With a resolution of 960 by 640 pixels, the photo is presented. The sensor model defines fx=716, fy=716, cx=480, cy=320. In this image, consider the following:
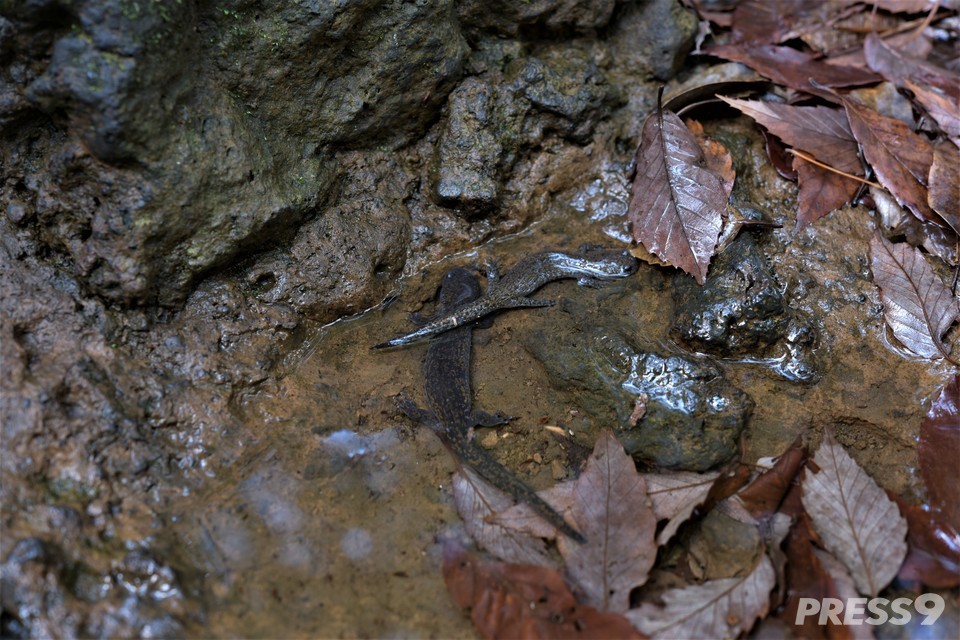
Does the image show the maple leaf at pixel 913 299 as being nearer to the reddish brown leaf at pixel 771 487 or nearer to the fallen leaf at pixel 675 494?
the reddish brown leaf at pixel 771 487

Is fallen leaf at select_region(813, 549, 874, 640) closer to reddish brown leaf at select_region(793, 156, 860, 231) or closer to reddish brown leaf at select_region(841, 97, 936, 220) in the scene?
reddish brown leaf at select_region(793, 156, 860, 231)

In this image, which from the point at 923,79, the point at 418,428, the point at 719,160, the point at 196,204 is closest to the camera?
the point at 196,204

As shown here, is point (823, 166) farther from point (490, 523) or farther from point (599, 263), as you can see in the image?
point (490, 523)

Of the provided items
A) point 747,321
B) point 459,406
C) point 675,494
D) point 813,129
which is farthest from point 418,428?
point 813,129

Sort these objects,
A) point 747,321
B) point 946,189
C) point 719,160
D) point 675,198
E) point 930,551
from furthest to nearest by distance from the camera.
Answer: point 719,160
point 675,198
point 946,189
point 747,321
point 930,551

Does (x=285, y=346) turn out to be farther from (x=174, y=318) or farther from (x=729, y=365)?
(x=729, y=365)

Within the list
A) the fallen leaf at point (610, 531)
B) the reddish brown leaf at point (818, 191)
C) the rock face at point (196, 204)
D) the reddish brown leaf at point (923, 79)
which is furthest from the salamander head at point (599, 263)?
the reddish brown leaf at point (923, 79)
